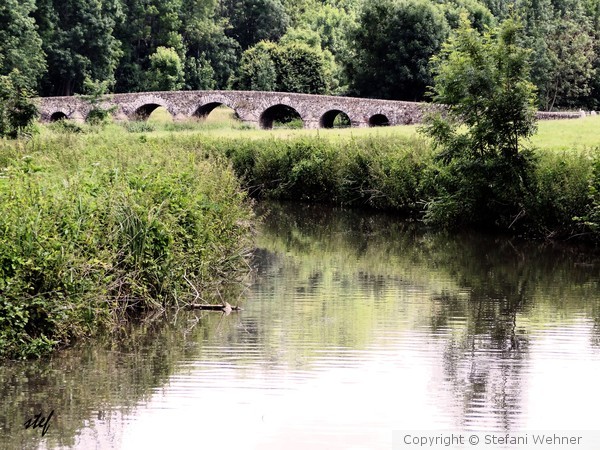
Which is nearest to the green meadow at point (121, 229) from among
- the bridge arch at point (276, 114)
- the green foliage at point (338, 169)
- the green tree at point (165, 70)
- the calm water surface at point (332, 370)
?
the calm water surface at point (332, 370)

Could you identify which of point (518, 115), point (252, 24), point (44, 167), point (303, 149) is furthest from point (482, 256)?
point (252, 24)

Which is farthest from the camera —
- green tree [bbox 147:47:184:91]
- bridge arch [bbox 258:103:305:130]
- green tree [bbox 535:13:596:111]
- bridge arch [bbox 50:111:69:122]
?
green tree [bbox 147:47:184:91]

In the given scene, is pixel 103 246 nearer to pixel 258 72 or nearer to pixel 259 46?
pixel 258 72

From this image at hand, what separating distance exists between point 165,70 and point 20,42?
1669 centimetres

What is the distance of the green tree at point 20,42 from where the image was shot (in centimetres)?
6266

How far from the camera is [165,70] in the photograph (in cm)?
8006

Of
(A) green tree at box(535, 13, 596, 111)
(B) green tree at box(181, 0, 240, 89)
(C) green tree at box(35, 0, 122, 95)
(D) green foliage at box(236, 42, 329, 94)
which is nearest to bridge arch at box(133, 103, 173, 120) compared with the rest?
(C) green tree at box(35, 0, 122, 95)

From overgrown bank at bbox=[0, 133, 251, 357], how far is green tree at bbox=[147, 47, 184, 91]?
61.5 m

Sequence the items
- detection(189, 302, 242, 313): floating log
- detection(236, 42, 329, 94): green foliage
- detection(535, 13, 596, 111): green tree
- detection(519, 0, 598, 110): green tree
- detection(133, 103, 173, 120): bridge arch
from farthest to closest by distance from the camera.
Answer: detection(236, 42, 329, 94): green foliage, detection(535, 13, 596, 111): green tree, detection(519, 0, 598, 110): green tree, detection(133, 103, 173, 120): bridge arch, detection(189, 302, 242, 313): floating log

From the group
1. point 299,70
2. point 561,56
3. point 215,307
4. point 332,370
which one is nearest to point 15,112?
point 215,307

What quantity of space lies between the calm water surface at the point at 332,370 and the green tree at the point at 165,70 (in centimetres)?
6174

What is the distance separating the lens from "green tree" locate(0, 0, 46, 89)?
206ft

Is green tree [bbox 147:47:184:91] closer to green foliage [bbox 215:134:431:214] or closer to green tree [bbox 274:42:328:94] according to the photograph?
green tree [bbox 274:42:328:94]

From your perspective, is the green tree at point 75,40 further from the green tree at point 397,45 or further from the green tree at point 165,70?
the green tree at point 397,45
